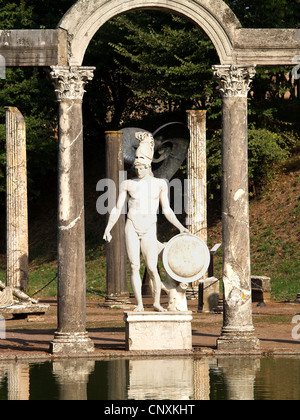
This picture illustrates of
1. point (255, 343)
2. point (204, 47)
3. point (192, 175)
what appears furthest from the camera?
point (204, 47)

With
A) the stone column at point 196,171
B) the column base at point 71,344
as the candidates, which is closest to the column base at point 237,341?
the column base at point 71,344

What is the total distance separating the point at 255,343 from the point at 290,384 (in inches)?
124

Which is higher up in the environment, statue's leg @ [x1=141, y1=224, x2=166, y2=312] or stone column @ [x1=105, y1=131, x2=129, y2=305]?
stone column @ [x1=105, y1=131, x2=129, y2=305]

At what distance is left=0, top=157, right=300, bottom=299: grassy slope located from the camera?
88.2 feet

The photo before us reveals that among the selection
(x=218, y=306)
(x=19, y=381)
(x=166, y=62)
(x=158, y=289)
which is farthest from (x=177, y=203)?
(x=19, y=381)

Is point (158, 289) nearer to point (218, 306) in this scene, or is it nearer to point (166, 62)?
point (218, 306)

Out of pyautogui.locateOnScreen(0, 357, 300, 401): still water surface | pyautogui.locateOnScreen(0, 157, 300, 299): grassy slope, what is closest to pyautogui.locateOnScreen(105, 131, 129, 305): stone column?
pyautogui.locateOnScreen(0, 157, 300, 299): grassy slope

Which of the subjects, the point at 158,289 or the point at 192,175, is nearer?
the point at 158,289

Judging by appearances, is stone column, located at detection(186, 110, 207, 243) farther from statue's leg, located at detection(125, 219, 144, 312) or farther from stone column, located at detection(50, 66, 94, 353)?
stone column, located at detection(50, 66, 94, 353)

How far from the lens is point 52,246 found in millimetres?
35469

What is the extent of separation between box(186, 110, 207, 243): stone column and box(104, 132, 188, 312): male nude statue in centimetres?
1034

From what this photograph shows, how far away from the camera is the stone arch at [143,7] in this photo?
44.0ft

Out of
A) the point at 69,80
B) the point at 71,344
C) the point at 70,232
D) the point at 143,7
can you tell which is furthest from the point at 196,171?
the point at 71,344

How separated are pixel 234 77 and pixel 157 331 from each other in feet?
14.1
